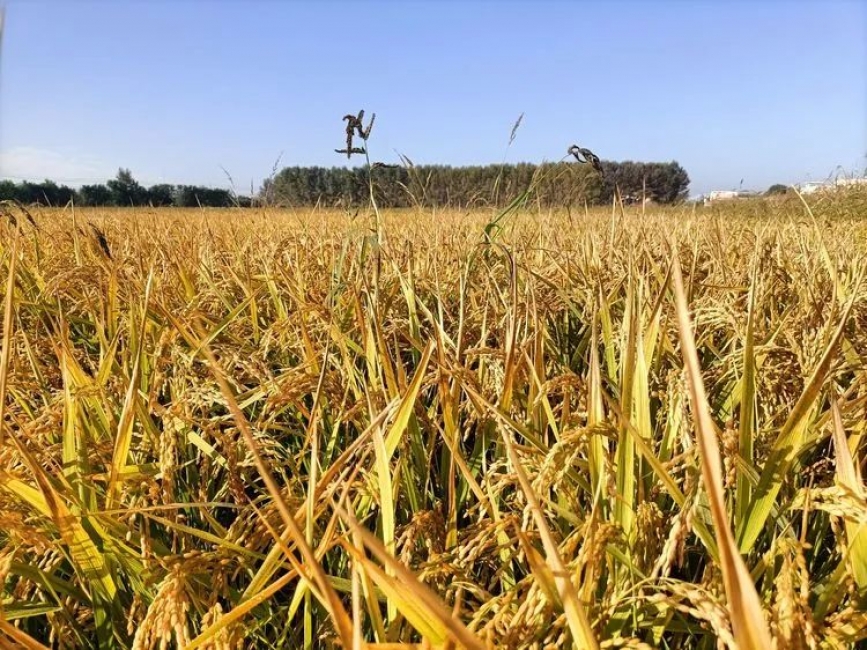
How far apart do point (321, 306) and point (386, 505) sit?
61 centimetres

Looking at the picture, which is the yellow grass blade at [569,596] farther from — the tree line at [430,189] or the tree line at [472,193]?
the tree line at [472,193]

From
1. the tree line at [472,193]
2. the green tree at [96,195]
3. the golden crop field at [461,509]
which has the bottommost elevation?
the golden crop field at [461,509]

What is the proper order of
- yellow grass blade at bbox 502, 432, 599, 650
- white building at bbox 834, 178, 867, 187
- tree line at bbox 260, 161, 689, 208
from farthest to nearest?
white building at bbox 834, 178, 867, 187 → tree line at bbox 260, 161, 689, 208 → yellow grass blade at bbox 502, 432, 599, 650

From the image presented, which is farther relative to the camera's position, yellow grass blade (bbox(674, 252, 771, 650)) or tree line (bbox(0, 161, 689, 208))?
tree line (bbox(0, 161, 689, 208))

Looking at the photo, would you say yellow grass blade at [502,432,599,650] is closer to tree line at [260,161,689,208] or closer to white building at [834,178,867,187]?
tree line at [260,161,689,208]

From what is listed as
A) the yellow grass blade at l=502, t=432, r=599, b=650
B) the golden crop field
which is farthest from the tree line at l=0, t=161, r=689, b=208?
the yellow grass blade at l=502, t=432, r=599, b=650

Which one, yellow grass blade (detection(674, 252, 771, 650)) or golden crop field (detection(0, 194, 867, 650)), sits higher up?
yellow grass blade (detection(674, 252, 771, 650))

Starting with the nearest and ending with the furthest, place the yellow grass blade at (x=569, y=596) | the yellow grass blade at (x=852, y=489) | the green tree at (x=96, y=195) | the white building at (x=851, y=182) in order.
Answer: the yellow grass blade at (x=569, y=596) < the yellow grass blade at (x=852, y=489) < the green tree at (x=96, y=195) < the white building at (x=851, y=182)

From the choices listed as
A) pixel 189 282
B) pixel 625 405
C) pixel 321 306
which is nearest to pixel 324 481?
pixel 625 405

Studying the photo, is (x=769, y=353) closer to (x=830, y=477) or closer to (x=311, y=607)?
(x=830, y=477)

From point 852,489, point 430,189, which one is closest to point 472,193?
point 430,189

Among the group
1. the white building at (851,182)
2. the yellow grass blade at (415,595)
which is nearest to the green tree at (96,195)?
the yellow grass blade at (415,595)

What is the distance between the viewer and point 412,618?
45 centimetres

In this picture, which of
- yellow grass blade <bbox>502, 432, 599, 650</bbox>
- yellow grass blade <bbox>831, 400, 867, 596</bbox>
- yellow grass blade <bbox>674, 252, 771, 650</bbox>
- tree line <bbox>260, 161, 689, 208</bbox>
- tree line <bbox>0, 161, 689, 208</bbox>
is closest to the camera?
yellow grass blade <bbox>674, 252, 771, 650</bbox>
